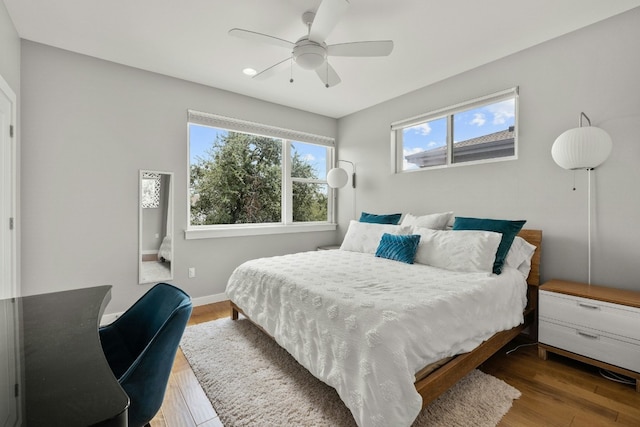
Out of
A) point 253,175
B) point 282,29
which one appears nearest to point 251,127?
point 253,175

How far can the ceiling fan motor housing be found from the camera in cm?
205

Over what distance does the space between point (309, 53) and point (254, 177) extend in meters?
2.25

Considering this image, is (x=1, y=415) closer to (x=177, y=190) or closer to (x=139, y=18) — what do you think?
(x=139, y=18)

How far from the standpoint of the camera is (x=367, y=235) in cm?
338

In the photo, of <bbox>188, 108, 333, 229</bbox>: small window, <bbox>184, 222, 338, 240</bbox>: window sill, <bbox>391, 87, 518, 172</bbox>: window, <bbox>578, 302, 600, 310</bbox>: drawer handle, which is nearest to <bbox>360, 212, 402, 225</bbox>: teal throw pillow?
<bbox>391, 87, 518, 172</bbox>: window

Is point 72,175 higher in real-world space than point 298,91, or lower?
Result: lower

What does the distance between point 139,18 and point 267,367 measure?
2.80 meters

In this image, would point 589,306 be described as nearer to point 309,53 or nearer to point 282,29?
point 309,53

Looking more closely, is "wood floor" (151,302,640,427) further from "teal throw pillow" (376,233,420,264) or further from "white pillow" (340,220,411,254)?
"white pillow" (340,220,411,254)

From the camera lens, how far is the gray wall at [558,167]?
7.25 ft

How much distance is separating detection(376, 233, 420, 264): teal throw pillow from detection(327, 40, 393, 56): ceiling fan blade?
162 cm

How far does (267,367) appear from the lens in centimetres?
211

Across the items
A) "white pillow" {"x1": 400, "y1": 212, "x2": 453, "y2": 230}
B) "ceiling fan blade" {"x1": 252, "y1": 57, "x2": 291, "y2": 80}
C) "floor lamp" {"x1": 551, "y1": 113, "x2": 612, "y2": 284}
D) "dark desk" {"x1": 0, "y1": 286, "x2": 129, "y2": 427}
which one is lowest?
"dark desk" {"x1": 0, "y1": 286, "x2": 129, "y2": 427}

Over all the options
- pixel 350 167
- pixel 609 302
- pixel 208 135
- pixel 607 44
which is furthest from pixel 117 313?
pixel 607 44
